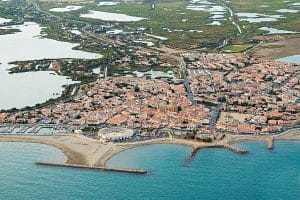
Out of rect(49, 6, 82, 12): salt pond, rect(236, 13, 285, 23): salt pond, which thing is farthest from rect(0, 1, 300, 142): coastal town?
rect(49, 6, 82, 12): salt pond

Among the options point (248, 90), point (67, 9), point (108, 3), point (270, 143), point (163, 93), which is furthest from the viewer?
point (108, 3)

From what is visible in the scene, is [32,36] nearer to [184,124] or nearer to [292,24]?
[292,24]

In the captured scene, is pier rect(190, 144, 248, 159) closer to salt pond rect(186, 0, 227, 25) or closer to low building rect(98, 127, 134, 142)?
low building rect(98, 127, 134, 142)

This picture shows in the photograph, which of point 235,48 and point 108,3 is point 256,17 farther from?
point 108,3

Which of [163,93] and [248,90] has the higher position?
[248,90]

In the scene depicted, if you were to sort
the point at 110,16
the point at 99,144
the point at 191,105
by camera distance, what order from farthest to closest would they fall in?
the point at 110,16
the point at 191,105
the point at 99,144

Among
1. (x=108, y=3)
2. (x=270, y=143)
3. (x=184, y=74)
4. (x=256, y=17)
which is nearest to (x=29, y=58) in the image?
(x=184, y=74)

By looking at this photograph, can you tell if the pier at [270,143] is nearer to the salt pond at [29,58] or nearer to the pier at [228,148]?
the pier at [228,148]
